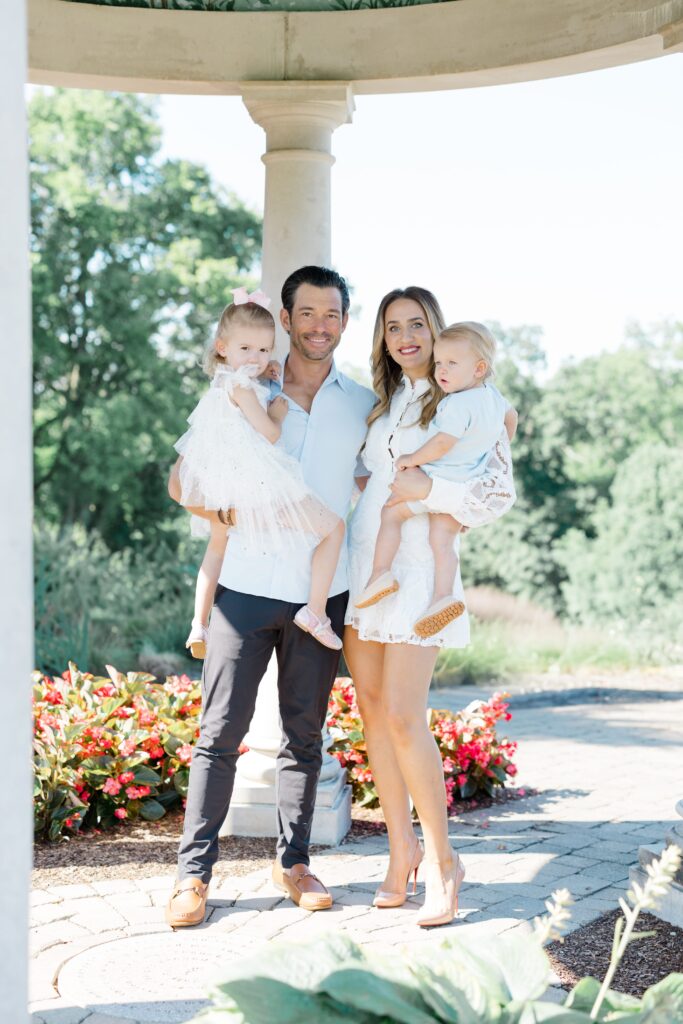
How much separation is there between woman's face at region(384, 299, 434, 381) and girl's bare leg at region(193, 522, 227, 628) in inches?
36.4

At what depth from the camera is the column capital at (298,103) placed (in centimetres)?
536

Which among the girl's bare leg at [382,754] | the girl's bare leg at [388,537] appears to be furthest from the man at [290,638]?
the girl's bare leg at [388,537]

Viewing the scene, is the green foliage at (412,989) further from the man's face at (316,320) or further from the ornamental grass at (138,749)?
the ornamental grass at (138,749)

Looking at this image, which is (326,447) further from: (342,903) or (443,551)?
(342,903)

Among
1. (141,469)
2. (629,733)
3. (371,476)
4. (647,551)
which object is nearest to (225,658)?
(371,476)

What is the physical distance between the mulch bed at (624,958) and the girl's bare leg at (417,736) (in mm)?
520

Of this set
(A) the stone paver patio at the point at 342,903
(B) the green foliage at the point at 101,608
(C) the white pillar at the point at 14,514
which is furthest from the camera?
(B) the green foliage at the point at 101,608

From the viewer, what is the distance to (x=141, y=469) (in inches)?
813

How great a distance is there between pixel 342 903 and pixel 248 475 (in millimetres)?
1618

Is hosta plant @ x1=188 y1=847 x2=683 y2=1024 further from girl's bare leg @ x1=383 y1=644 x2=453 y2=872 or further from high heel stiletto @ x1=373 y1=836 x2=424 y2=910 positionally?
high heel stiletto @ x1=373 y1=836 x2=424 y2=910

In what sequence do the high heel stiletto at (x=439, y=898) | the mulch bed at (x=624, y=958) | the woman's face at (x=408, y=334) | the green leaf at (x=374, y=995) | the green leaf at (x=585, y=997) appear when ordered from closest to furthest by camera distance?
the green leaf at (x=374, y=995)
the green leaf at (x=585, y=997)
the mulch bed at (x=624, y=958)
the high heel stiletto at (x=439, y=898)
the woman's face at (x=408, y=334)

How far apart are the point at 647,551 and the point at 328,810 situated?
1371 cm

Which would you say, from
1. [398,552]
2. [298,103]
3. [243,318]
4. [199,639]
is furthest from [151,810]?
[298,103]

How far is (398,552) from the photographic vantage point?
4.21 metres
